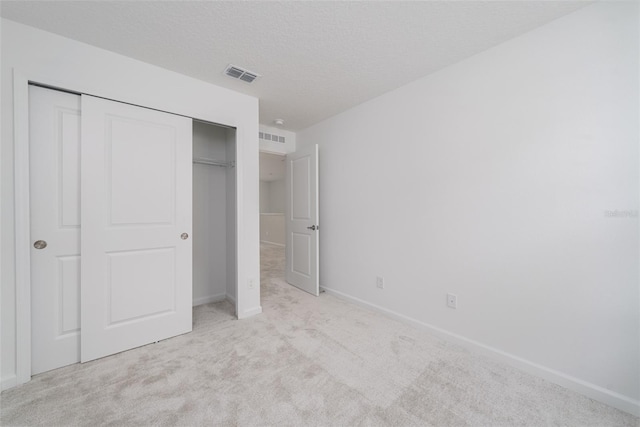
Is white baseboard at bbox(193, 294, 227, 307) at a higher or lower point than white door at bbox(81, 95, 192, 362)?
lower

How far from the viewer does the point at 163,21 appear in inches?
66.5

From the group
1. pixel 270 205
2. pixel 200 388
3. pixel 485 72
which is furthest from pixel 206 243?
pixel 270 205

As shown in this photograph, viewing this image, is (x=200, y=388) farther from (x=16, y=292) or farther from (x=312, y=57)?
(x=312, y=57)

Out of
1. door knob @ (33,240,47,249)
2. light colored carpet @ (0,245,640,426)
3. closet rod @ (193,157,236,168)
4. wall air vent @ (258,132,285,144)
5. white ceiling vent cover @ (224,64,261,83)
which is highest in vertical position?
white ceiling vent cover @ (224,64,261,83)

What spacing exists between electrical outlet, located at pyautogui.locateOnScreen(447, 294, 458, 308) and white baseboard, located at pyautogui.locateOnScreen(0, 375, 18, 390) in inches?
129

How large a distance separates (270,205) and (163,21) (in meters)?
8.46

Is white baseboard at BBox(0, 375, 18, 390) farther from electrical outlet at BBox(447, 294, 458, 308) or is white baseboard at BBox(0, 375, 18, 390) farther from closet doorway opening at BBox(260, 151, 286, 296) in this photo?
electrical outlet at BBox(447, 294, 458, 308)

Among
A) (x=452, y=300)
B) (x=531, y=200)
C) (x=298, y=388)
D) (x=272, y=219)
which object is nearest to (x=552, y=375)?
(x=452, y=300)

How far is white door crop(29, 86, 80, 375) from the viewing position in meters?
1.78

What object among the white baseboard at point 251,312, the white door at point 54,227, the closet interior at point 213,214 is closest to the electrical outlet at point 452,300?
the white baseboard at point 251,312

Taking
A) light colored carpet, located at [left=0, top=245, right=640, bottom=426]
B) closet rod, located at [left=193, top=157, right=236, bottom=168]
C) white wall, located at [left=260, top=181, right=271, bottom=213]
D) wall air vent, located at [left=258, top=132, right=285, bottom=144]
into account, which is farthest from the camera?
white wall, located at [left=260, top=181, right=271, bottom=213]

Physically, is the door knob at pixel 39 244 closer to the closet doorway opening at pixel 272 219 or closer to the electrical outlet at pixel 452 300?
the closet doorway opening at pixel 272 219

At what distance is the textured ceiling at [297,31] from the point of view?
1.58m

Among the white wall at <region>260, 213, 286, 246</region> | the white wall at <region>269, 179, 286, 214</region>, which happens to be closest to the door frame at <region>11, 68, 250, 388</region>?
the white wall at <region>260, 213, 286, 246</region>
